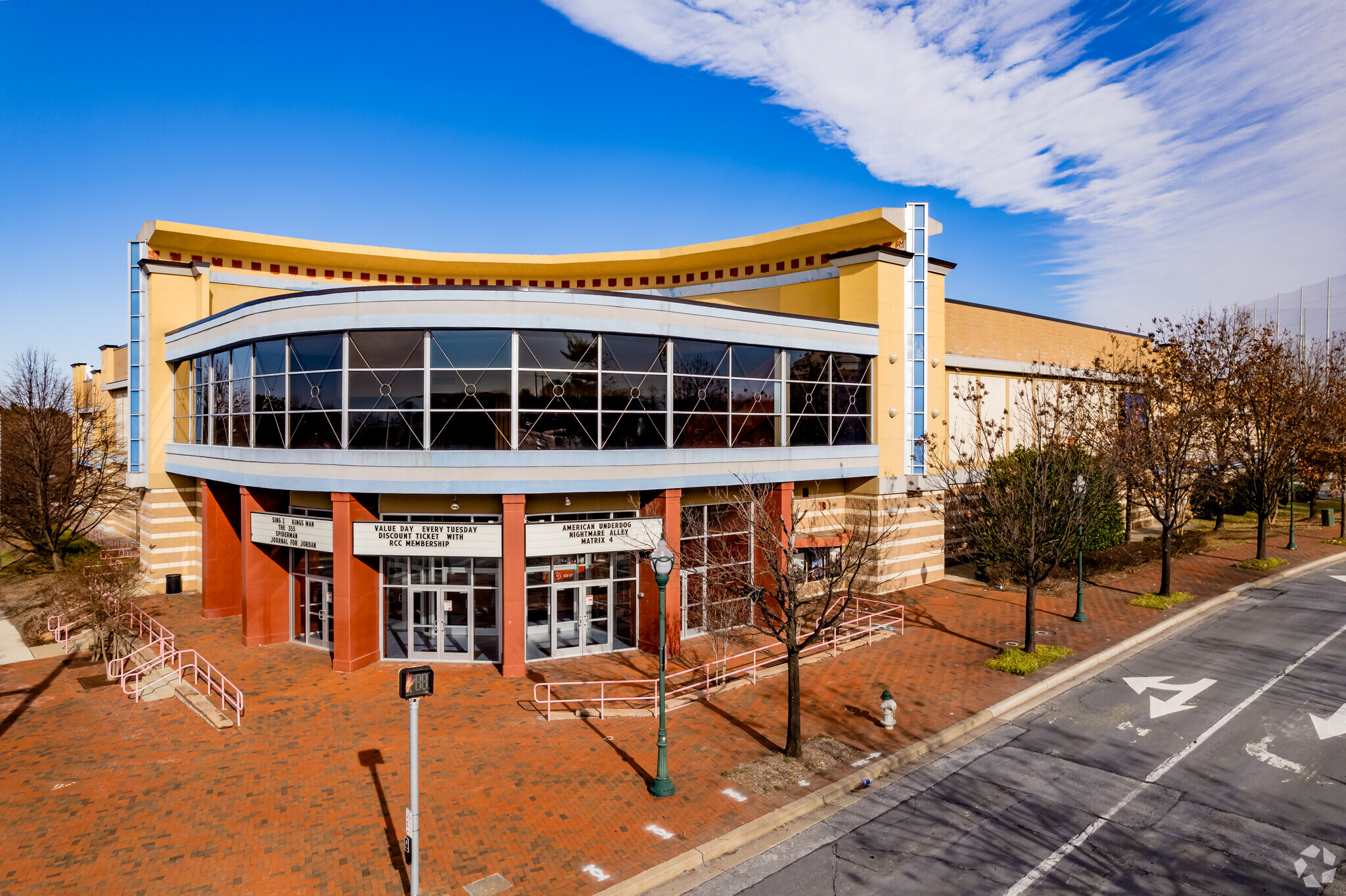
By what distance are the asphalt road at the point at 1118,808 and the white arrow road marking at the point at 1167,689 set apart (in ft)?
0.17

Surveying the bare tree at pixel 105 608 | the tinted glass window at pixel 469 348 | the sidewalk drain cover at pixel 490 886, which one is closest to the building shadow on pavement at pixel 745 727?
the sidewalk drain cover at pixel 490 886

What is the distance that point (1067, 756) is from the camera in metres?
13.3

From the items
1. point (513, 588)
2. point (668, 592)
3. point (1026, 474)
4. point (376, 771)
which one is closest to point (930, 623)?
point (1026, 474)

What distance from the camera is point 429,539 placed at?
58.8 feet

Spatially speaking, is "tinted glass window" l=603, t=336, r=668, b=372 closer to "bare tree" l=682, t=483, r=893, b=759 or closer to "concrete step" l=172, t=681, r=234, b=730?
"bare tree" l=682, t=483, r=893, b=759

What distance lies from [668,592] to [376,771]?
9.04 metres

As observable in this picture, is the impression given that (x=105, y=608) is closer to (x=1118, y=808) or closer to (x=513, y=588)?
(x=513, y=588)

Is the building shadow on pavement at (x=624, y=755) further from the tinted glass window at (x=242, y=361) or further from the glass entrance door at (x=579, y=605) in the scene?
the tinted glass window at (x=242, y=361)

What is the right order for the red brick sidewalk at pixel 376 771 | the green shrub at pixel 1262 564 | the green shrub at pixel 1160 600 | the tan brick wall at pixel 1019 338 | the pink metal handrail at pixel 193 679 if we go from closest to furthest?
the red brick sidewalk at pixel 376 771 < the pink metal handrail at pixel 193 679 < the green shrub at pixel 1160 600 < the green shrub at pixel 1262 564 < the tan brick wall at pixel 1019 338

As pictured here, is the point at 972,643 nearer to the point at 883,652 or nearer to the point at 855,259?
the point at 883,652

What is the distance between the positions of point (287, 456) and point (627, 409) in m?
8.89

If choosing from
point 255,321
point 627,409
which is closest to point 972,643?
point 627,409

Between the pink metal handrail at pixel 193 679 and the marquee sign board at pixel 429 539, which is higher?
the marquee sign board at pixel 429 539

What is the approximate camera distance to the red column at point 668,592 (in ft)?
63.6
